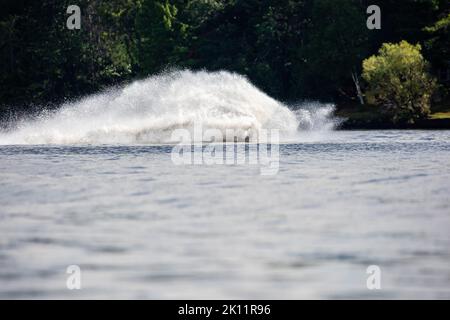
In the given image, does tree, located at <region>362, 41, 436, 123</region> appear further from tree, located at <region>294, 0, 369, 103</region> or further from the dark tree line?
tree, located at <region>294, 0, 369, 103</region>

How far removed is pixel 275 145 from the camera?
44.9 metres

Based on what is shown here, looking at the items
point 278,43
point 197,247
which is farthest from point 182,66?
point 197,247

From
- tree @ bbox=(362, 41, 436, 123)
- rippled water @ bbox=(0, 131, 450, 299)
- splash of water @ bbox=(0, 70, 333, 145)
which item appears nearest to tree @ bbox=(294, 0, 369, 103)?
tree @ bbox=(362, 41, 436, 123)

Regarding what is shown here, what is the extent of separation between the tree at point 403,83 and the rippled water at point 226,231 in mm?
42882

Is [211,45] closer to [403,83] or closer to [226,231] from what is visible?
[403,83]

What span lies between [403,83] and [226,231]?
2282 inches

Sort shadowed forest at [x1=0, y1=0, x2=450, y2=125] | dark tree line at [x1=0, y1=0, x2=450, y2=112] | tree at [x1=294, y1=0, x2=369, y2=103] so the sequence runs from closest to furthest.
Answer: tree at [x1=294, y1=0, x2=369, y2=103] < shadowed forest at [x1=0, y1=0, x2=450, y2=125] < dark tree line at [x1=0, y1=0, x2=450, y2=112]

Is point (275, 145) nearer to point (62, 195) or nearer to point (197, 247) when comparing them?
point (62, 195)

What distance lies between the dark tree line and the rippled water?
53.4 m

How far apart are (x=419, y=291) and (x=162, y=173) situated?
1777 cm

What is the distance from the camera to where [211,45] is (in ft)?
317

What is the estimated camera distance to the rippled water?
43.1 feet

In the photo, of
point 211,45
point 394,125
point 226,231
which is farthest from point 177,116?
point 211,45

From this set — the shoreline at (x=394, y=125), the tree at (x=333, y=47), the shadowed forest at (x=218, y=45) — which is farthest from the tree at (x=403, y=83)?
the tree at (x=333, y=47)
